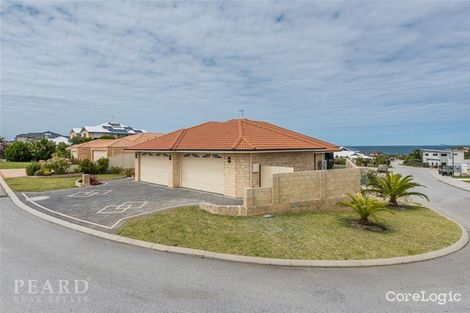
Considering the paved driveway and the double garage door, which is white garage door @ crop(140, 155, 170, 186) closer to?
the double garage door

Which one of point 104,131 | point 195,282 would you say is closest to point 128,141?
point 195,282

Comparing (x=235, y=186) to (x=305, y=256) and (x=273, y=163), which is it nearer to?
(x=273, y=163)

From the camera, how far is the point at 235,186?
16.5m

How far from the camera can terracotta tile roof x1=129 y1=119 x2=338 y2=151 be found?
17.3 meters

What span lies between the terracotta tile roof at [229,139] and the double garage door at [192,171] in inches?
34.3

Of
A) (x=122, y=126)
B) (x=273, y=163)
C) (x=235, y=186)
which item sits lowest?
(x=235, y=186)

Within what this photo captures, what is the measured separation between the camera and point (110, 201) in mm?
15672

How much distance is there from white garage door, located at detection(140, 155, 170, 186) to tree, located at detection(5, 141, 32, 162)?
3509cm

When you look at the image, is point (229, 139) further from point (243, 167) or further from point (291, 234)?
point (291, 234)

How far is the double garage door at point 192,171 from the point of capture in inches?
700

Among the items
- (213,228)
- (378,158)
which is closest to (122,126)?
(378,158)

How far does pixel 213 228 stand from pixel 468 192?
93.3ft

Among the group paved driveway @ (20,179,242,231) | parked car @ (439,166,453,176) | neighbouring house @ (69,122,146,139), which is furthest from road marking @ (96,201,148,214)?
neighbouring house @ (69,122,146,139)

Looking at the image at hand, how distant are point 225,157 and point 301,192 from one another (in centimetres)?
499
